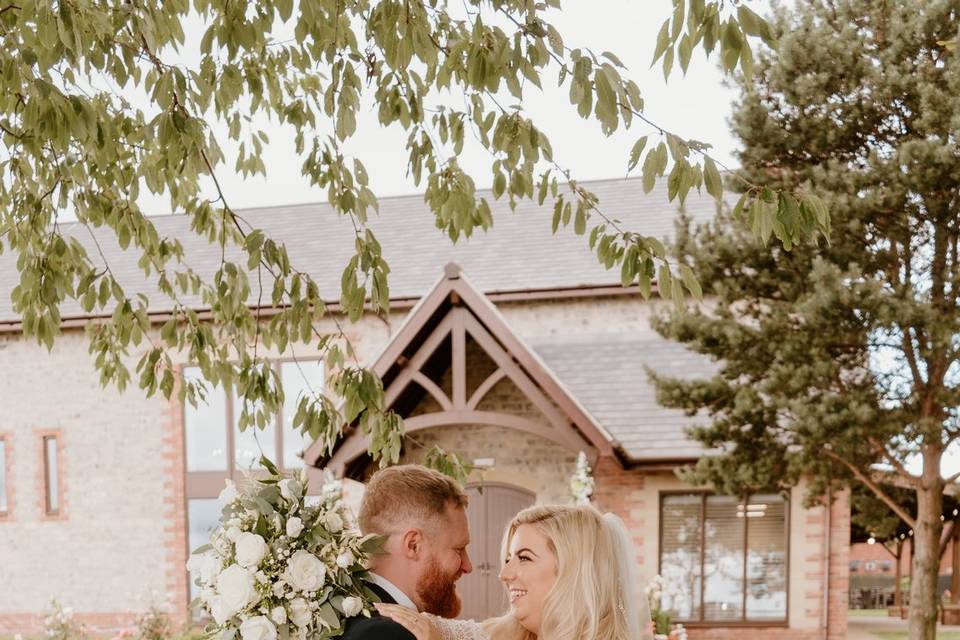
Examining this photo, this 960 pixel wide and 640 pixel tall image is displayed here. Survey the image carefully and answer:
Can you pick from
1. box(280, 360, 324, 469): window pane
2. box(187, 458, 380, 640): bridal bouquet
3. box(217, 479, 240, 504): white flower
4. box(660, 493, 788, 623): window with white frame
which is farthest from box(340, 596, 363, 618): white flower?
box(280, 360, 324, 469): window pane

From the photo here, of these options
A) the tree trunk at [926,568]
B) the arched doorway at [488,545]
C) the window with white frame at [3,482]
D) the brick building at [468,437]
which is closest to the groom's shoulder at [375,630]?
the brick building at [468,437]

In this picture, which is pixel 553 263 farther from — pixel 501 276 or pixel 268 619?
pixel 268 619

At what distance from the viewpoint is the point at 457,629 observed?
3227mm

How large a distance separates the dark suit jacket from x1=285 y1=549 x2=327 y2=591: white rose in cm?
16

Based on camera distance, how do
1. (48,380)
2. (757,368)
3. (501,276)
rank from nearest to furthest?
(757,368)
(501,276)
(48,380)

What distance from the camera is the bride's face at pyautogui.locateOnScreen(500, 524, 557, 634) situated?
3.10m

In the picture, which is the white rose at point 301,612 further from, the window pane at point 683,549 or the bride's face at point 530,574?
the window pane at point 683,549

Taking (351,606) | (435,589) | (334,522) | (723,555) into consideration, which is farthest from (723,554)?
(351,606)

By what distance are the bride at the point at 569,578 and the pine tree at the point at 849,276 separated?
20.6ft

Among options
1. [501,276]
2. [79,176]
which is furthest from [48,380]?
[79,176]

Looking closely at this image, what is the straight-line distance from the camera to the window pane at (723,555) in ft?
42.2

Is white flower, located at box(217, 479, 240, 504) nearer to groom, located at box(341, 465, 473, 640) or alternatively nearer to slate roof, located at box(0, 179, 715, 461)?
groom, located at box(341, 465, 473, 640)

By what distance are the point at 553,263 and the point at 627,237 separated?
1138 cm

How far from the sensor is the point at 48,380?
52.3ft
